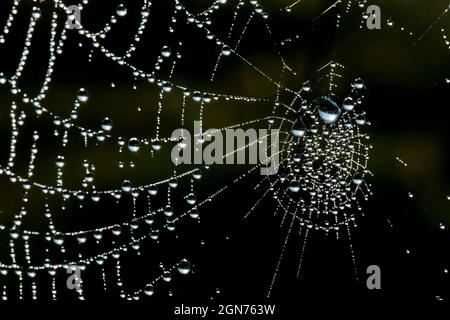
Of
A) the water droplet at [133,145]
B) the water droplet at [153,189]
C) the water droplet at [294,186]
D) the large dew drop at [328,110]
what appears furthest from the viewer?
the water droplet at [294,186]

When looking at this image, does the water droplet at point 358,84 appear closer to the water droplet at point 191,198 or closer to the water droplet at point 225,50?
the water droplet at point 225,50

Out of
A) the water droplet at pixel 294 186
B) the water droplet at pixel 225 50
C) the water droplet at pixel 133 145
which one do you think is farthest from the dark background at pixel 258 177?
the water droplet at pixel 133 145

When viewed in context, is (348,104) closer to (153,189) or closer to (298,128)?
(298,128)

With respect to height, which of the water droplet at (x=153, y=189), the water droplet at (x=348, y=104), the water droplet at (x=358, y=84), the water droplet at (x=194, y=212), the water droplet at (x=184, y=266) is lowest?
the water droplet at (x=184, y=266)

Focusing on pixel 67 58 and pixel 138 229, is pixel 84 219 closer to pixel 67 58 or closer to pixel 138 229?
pixel 138 229

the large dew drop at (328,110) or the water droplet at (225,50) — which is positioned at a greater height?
the water droplet at (225,50)

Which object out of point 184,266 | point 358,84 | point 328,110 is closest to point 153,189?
point 184,266

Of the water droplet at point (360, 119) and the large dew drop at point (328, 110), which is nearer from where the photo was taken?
the large dew drop at point (328, 110)
